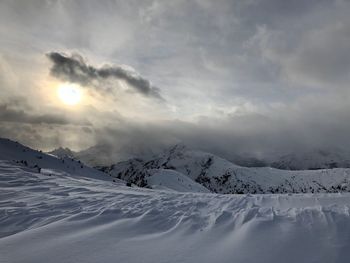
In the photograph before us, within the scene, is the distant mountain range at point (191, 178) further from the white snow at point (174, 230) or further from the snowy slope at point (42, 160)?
the white snow at point (174, 230)

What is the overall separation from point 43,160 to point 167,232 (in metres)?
17.7

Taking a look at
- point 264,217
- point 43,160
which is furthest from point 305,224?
point 43,160

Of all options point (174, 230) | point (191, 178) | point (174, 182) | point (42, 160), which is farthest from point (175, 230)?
point (191, 178)

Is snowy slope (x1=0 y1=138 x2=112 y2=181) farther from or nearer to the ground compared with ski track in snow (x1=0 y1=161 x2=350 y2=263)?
farther from the ground

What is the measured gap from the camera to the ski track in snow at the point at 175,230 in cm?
499

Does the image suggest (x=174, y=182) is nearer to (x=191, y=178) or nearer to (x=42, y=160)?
(x=42, y=160)

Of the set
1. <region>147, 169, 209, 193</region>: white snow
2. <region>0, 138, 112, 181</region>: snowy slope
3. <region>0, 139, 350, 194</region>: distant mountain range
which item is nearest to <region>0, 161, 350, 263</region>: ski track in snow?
<region>0, 139, 350, 194</region>: distant mountain range

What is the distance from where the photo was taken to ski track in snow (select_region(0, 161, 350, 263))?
197 inches

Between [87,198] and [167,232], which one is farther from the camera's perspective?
[87,198]

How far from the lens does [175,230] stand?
20.9 feet

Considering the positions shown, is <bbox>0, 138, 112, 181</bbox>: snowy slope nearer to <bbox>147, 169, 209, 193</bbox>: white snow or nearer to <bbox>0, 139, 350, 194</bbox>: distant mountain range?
<bbox>0, 139, 350, 194</bbox>: distant mountain range

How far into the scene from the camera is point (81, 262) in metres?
4.84

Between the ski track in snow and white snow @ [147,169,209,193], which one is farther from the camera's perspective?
white snow @ [147,169,209,193]

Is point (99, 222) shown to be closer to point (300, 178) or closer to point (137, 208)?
point (137, 208)
